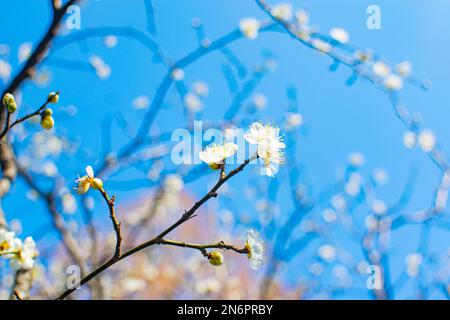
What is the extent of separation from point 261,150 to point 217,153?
0.11 metres

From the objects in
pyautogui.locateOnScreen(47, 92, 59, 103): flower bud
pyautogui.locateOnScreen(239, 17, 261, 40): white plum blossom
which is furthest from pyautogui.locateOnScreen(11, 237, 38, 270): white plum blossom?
pyautogui.locateOnScreen(239, 17, 261, 40): white plum blossom

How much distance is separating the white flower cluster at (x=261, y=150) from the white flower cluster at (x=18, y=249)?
50cm

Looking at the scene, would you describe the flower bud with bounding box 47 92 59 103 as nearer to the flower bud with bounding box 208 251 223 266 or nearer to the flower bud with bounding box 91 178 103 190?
the flower bud with bounding box 91 178 103 190

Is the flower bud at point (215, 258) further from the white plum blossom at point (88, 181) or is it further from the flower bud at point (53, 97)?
the flower bud at point (53, 97)

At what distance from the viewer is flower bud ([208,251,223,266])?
1146 millimetres

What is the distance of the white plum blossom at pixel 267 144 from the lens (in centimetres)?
124

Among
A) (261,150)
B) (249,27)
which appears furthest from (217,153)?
(249,27)

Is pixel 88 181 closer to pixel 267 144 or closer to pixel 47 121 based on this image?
pixel 47 121

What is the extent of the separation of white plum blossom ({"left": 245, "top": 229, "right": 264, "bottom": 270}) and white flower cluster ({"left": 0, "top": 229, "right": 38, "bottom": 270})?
1.81ft

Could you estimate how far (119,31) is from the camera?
8.03 feet

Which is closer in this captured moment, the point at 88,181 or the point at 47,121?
the point at 88,181

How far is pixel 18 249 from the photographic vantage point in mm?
1325
